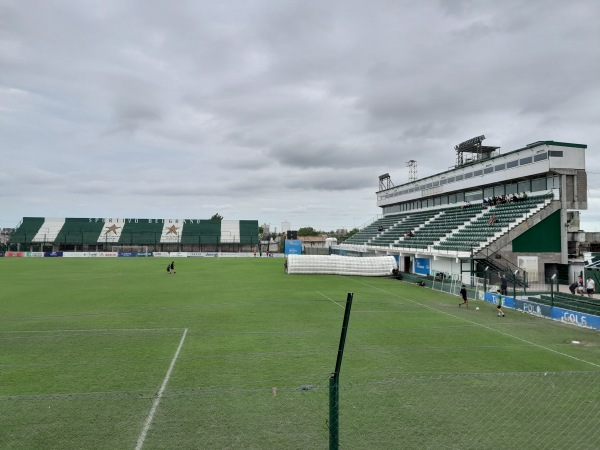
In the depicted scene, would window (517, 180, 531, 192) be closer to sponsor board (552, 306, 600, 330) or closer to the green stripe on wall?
the green stripe on wall

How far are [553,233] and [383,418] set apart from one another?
3564 cm

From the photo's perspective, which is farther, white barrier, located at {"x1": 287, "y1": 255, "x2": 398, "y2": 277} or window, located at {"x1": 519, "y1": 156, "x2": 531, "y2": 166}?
white barrier, located at {"x1": 287, "y1": 255, "x2": 398, "y2": 277}

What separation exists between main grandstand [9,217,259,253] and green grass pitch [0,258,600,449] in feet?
245

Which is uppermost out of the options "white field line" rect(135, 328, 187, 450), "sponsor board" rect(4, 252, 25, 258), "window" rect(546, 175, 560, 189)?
"window" rect(546, 175, 560, 189)

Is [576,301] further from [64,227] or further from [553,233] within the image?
[64,227]

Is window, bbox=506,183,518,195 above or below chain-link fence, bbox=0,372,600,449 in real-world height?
above

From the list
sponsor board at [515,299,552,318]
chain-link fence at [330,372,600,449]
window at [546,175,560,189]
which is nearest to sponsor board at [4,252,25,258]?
sponsor board at [515,299,552,318]

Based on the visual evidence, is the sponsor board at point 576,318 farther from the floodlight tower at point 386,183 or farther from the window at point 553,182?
the floodlight tower at point 386,183

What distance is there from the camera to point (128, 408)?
30.4 feet

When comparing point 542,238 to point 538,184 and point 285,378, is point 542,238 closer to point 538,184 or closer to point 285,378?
point 538,184

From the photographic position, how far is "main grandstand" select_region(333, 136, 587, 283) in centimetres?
3641

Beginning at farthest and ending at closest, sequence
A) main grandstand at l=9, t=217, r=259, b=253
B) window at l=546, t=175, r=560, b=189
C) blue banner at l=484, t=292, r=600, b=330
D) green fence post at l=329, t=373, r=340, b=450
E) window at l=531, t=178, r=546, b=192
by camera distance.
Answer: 1. main grandstand at l=9, t=217, r=259, b=253
2. window at l=531, t=178, r=546, b=192
3. window at l=546, t=175, r=560, b=189
4. blue banner at l=484, t=292, r=600, b=330
5. green fence post at l=329, t=373, r=340, b=450

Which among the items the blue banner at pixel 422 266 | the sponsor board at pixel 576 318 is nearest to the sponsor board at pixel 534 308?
the sponsor board at pixel 576 318

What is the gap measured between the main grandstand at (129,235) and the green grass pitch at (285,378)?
7469cm
